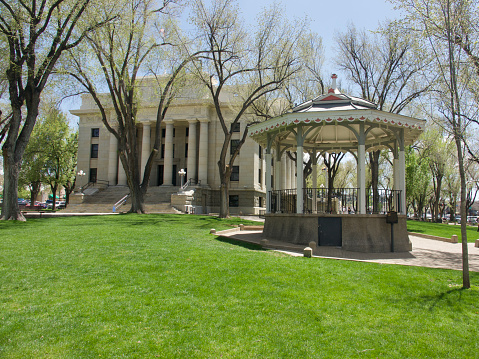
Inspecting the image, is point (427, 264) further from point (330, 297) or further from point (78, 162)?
point (78, 162)

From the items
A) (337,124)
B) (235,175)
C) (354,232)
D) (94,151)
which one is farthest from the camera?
(94,151)

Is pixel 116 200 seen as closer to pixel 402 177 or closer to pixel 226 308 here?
pixel 402 177

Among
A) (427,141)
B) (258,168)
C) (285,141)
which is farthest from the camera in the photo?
(258,168)

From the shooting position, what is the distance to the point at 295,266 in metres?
8.46

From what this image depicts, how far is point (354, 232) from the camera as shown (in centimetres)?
1219

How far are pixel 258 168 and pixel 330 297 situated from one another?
43.8 m

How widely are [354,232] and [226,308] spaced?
24.7ft

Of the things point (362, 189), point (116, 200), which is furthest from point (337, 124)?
point (116, 200)

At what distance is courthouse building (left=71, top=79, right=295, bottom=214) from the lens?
154 feet

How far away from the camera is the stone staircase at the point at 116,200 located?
37.6 m

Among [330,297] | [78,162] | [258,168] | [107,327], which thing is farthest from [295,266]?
[78,162]

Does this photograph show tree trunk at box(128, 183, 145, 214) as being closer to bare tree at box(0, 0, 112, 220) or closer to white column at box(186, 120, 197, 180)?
bare tree at box(0, 0, 112, 220)

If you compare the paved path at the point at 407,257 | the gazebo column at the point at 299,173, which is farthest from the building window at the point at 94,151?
the paved path at the point at 407,257

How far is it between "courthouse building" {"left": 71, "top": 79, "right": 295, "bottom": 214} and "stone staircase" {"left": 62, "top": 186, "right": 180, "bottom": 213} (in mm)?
2687
